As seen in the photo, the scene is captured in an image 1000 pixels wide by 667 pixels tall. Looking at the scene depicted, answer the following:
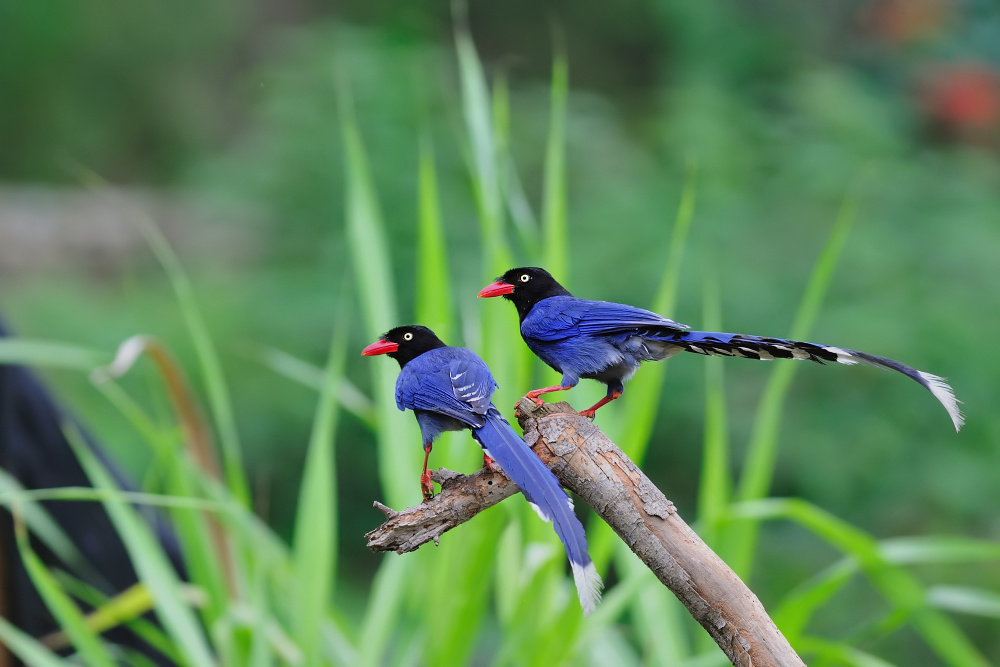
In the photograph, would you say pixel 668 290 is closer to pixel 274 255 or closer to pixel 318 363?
pixel 318 363

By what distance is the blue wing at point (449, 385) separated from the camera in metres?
0.90

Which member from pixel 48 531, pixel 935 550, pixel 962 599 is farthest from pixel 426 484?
pixel 48 531

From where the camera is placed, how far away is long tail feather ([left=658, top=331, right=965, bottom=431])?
30.3 inches

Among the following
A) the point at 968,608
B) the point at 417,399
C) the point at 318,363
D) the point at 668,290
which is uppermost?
the point at 417,399

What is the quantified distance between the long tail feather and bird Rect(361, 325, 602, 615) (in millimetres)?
188

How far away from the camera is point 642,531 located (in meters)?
0.84

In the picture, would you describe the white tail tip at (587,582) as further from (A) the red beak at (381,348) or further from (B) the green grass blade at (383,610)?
(B) the green grass blade at (383,610)

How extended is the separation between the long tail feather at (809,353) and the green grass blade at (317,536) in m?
1.23

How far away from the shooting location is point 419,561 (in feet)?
6.89

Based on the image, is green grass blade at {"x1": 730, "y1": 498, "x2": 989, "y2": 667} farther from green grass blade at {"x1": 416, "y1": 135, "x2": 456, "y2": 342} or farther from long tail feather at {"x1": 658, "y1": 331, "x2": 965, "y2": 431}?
long tail feather at {"x1": 658, "y1": 331, "x2": 965, "y2": 431}

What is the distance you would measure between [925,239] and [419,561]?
123 inches

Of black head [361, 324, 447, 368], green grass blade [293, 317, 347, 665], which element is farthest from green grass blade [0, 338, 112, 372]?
black head [361, 324, 447, 368]

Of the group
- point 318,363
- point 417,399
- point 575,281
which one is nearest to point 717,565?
point 417,399

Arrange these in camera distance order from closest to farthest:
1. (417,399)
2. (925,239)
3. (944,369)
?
1. (417,399)
2. (944,369)
3. (925,239)
